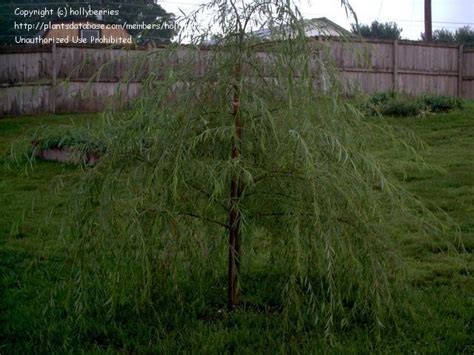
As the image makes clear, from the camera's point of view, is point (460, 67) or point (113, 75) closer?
point (113, 75)

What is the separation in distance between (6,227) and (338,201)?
4.39 meters

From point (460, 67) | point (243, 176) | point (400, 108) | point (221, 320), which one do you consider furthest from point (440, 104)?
point (243, 176)

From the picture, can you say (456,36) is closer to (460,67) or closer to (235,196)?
(460,67)

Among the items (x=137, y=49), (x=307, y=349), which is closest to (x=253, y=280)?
(x=307, y=349)

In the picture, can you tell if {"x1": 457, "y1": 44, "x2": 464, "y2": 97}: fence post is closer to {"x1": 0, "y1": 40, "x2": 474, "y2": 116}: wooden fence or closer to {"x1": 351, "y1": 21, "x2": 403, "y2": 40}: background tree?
{"x1": 0, "y1": 40, "x2": 474, "y2": 116}: wooden fence

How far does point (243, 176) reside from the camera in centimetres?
383

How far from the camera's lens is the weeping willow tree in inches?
145

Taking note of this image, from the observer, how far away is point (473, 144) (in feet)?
35.2

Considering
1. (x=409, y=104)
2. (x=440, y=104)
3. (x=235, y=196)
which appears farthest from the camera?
(x=440, y=104)

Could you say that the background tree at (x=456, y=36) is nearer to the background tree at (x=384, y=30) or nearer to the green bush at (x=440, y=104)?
the background tree at (x=384, y=30)

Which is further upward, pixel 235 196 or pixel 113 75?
pixel 113 75

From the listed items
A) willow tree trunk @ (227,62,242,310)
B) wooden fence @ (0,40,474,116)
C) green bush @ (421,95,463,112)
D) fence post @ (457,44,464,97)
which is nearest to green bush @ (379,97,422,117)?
green bush @ (421,95,463,112)

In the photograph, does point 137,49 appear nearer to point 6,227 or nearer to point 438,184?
point 6,227

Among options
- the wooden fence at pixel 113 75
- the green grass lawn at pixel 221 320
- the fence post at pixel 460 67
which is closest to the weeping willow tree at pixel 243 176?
the green grass lawn at pixel 221 320
